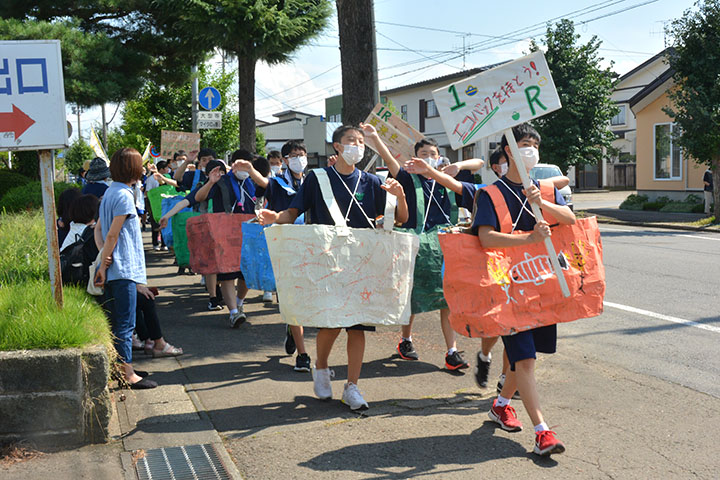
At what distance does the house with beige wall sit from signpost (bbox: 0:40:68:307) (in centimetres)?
2586

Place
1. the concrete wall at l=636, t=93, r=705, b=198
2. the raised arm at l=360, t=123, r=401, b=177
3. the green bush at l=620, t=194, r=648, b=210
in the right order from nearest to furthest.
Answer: the raised arm at l=360, t=123, r=401, b=177
the concrete wall at l=636, t=93, r=705, b=198
the green bush at l=620, t=194, r=648, b=210

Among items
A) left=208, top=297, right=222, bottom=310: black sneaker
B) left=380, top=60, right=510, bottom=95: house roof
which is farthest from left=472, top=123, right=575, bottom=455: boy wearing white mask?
left=380, top=60, right=510, bottom=95: house roof

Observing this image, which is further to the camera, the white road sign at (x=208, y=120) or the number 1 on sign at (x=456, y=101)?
the white road sign at (x=208, y=120)

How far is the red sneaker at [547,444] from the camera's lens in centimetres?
387

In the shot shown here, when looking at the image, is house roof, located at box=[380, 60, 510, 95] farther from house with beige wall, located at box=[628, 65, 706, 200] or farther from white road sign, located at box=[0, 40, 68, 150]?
white road sign, located at box=[0, 40, 68, 150]

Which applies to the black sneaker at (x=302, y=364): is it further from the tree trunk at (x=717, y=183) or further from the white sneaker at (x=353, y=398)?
the tree trunk at (x=717, y=183)

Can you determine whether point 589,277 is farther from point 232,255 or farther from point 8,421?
point 232,255

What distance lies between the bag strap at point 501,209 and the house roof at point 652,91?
25.4 metres

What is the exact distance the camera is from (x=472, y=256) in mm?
4000

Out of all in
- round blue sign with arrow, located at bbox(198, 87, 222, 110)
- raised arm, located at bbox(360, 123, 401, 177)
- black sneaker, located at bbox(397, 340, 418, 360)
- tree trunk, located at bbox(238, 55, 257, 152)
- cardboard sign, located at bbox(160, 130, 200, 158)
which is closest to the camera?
raised arm, located at bbox(360, 123, 401, 177)

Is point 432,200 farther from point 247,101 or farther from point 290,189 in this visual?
point 247,101

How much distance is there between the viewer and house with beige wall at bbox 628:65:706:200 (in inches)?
1046

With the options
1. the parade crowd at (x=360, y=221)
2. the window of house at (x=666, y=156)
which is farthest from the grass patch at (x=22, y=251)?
the window of house at (x=666, y=156)

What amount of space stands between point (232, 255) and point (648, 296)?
5.48 metres
